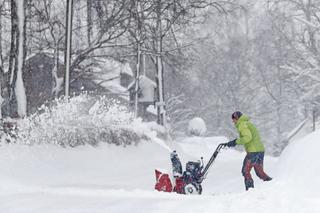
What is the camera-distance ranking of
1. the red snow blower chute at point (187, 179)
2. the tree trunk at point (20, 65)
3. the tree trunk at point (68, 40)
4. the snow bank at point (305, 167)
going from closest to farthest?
the snow bank at point (305, 167) → the red snow blower chute at point (187, 179) → the tree trunk at point (20, 65) → the tree trunk at point (68, 40)

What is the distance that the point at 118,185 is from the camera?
45.3 ft

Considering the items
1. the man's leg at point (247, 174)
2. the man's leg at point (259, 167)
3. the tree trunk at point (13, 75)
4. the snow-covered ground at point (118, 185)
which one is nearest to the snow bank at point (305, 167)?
the snow-covered ground at point (118, 185)

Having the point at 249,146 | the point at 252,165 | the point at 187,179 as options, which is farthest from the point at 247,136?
the point at 187,179

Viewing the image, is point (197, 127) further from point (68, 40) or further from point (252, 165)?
point (252, 165)

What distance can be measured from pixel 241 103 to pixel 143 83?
650 inches

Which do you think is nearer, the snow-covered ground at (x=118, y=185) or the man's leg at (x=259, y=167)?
the snow-covered ground at (x=118, y=185)

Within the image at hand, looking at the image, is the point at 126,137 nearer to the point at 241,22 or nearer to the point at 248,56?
the point at 248,56

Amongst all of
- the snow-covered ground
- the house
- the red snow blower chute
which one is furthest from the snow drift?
the house

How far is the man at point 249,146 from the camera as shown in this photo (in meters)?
12.3

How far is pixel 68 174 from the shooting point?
15445 millimetres

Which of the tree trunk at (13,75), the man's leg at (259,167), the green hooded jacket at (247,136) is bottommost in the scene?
the man's leg at (259,167)

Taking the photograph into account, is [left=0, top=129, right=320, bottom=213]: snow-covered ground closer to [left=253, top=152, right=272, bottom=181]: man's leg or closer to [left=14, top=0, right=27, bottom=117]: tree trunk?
[left=253, top=152, right=272, bottom=181]: man's leg

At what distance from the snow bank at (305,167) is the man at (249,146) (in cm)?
72

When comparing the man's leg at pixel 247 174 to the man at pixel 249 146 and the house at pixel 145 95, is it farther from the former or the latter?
the house at pixel 145 95
